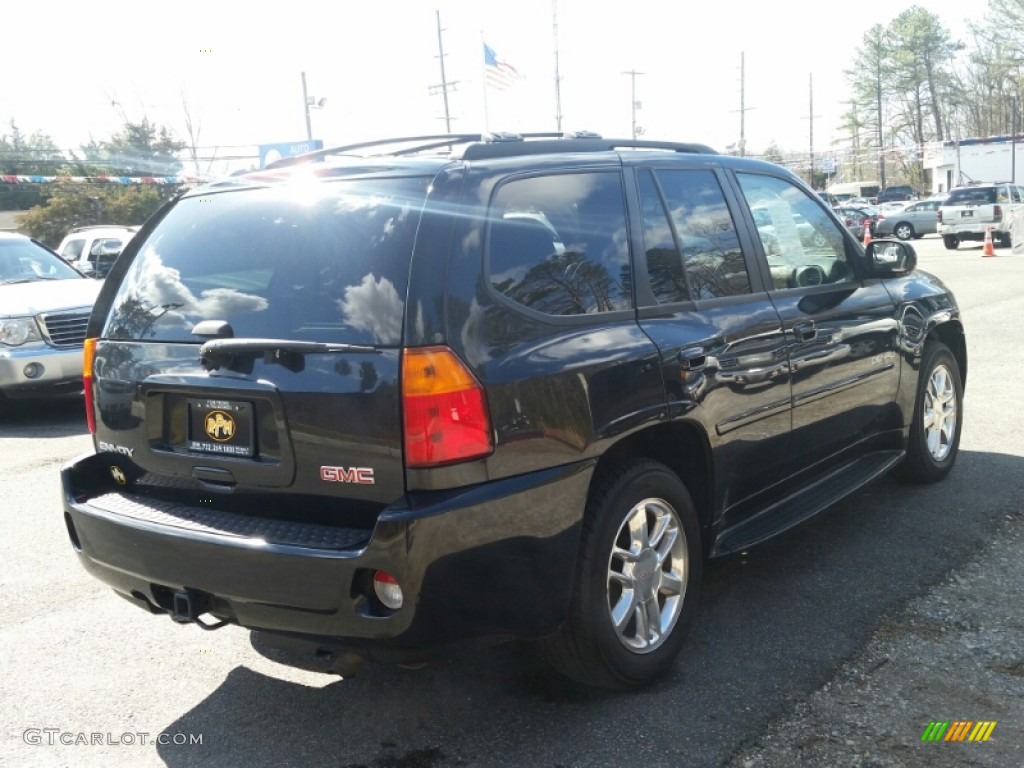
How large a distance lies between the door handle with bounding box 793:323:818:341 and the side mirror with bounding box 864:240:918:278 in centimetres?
89

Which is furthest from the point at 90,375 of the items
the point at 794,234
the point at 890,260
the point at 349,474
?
the point at 890,260

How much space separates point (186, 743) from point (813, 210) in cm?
368

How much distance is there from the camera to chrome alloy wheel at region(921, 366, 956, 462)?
5641mm

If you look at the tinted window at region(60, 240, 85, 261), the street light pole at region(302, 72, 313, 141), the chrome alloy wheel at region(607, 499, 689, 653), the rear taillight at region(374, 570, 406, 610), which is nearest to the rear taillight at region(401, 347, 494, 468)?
the rear taillight at region(374, 570, 406, 610)

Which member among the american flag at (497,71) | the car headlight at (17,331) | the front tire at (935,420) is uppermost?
the american flag at (497,71)

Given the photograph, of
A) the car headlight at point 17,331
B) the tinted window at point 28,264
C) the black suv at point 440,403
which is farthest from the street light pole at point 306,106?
the black suv at point 440,403

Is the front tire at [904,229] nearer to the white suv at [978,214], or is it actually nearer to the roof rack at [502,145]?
the white suv at [978,214]

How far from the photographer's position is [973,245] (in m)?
33.2

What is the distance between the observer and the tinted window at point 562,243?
3.11m

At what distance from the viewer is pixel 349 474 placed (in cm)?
290

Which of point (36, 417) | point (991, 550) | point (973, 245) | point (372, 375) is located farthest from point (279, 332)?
point (973, 245)

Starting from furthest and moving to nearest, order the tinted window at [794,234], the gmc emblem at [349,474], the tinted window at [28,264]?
the tinted window at [28,264] → the tinted window at [794,234] → the gmc emblem at [349,474]

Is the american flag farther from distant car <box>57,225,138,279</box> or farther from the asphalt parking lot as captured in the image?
the asphalt parking lot

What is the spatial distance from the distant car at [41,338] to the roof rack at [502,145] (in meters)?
5.45
